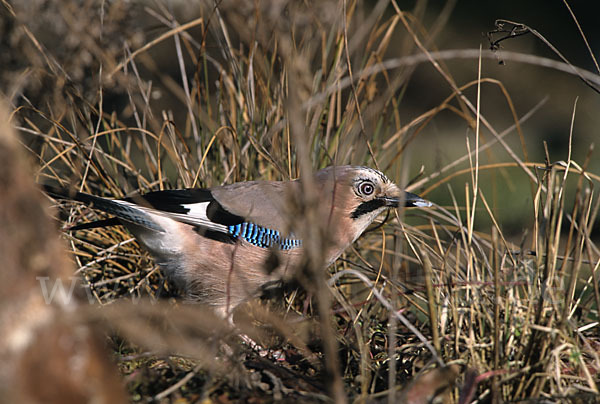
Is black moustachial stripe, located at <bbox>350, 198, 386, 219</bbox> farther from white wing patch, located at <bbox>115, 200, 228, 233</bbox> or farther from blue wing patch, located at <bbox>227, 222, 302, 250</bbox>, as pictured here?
white wing patch, located at <bbox>115, 200, 228, 233</bbox>

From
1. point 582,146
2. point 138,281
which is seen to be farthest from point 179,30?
point 582,146

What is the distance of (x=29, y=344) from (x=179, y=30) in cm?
228

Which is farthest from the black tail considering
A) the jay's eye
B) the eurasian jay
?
the jay's eye

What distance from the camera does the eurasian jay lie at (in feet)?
8.80

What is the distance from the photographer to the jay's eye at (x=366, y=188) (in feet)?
9.30

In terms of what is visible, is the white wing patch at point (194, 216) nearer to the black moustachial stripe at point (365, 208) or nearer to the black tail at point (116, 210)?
the black tail at point (116, 210)

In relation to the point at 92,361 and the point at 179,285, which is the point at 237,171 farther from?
the point at 92,361

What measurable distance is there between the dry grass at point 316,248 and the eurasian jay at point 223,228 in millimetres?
119

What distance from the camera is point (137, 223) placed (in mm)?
2658

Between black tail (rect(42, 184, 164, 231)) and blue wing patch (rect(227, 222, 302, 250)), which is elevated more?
black tail (rect(42, 184, 164, 231))

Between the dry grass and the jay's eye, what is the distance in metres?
0.09

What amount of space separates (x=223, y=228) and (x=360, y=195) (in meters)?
0.64

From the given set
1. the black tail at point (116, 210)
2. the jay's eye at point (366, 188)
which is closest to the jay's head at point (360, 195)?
the jay's eye at point (366, 188)

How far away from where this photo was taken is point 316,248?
131cm
